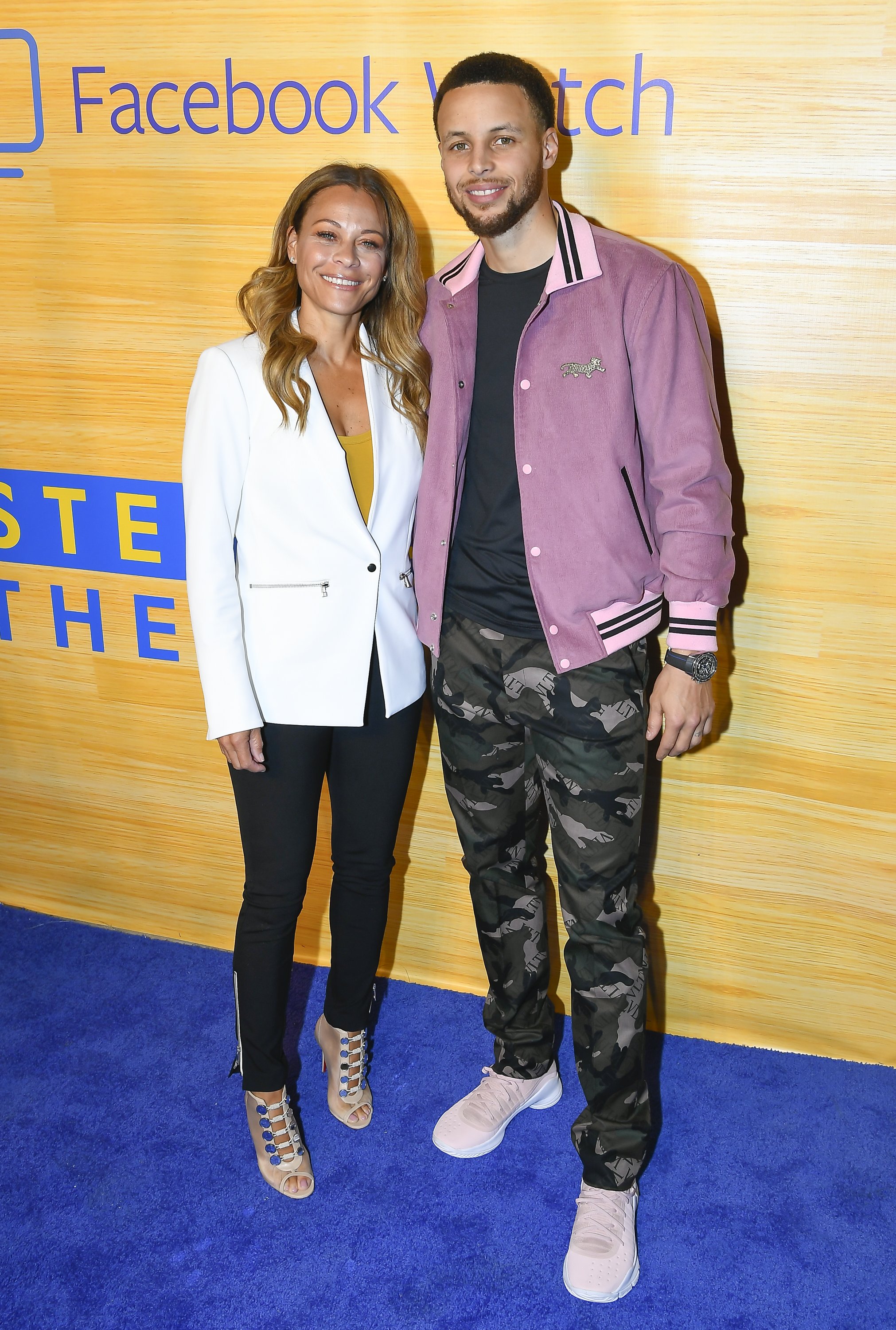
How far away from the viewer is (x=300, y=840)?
Result: 189 centimetres

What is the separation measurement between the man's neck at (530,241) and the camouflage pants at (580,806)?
1.94 ft

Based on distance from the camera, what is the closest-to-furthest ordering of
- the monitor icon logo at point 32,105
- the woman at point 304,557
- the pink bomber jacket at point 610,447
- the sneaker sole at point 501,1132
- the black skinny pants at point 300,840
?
the pink bomber jacket at point 610,447, the woman at point 304,557, the black skinny pants at point 300,840, the sneaker sole at point 501,1132, the monitor icon logo at point 32,105

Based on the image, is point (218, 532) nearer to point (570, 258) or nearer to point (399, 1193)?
point (570, 258)

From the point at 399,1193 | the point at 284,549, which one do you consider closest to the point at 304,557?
the point at 284,549

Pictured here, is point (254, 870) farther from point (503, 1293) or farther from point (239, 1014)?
point (503, 1293)

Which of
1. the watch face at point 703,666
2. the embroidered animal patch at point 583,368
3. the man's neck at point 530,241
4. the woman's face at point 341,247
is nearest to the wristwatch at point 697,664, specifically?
the watch face at point 703,666

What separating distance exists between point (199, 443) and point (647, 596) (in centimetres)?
77

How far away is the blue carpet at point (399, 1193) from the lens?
1.74 meters

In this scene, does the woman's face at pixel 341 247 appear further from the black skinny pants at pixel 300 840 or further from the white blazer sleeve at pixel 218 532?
the black skinny pants at pixel 300 840

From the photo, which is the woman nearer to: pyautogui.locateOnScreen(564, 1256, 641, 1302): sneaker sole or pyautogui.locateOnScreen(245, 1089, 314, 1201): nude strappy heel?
Answer: pyautogui.locateOnScreen(245, 1089, 314, 1201): nude strappy heel

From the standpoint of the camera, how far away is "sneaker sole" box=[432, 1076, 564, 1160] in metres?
2.04

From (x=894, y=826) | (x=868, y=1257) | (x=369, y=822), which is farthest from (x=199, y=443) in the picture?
(x=868, y=1257)

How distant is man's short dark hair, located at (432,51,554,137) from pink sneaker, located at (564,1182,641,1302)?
5.80 ft

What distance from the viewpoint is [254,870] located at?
1897mm
